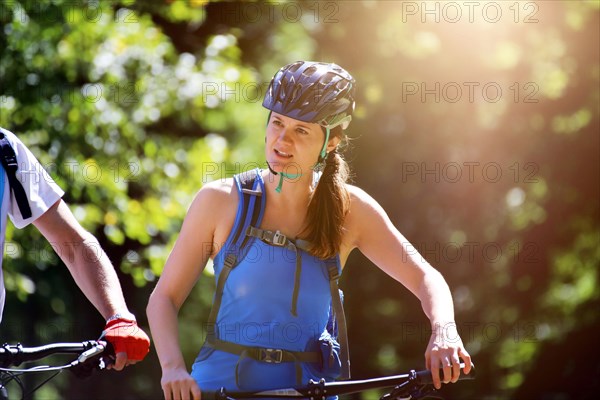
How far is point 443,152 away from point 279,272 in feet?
46.2

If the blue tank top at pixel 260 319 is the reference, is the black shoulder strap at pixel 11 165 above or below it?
above

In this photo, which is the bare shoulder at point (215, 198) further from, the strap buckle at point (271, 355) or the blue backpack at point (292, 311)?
the strap buckle at point (271, 355)

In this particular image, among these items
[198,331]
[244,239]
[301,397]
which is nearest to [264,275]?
[244,239]

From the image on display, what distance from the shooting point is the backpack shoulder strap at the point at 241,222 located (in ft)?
13.3

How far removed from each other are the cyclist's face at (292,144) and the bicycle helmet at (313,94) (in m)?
0.03

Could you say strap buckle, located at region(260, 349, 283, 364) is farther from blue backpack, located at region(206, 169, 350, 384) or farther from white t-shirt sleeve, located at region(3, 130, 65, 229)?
white t-shirt sleeve, located at region(3, 130, 65, 229)

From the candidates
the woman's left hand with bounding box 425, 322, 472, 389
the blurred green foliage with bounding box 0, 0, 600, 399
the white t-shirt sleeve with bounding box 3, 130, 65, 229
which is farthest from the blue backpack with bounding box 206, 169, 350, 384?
the blurred green foliage with bounding box 0, 0, 600, 399

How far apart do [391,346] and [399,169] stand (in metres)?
3.17

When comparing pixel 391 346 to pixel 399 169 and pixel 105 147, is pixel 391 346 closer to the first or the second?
pixel 399 169

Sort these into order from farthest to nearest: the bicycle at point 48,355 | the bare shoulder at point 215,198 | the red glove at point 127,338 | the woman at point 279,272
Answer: the bare shoulder at point 215,198
the woman at point 279,272
the red glove at point 127,338
the bicycle at point 48,355

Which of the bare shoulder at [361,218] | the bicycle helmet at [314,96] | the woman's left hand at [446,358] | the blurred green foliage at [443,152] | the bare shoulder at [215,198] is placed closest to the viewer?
the woman's left hand at [446,358]

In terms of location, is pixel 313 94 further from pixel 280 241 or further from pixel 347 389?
pixel 347 389

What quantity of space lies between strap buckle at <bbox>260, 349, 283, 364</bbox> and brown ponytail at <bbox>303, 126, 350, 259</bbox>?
422 mm

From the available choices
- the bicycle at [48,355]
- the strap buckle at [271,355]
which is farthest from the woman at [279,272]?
the bicycle at [48,355]
